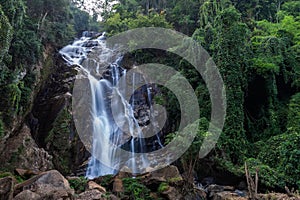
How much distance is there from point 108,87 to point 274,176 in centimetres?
1123

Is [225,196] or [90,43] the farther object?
[90,43]

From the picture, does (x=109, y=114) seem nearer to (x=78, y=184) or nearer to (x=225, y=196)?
(x=78, y=184)

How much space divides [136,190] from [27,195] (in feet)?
13.4

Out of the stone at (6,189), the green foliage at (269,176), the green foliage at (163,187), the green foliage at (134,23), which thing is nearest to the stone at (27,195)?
the stone at (6,189)

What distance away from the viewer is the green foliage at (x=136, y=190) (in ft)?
34.7

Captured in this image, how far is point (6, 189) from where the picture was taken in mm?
7988

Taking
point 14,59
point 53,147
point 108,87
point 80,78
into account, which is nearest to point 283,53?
point 108,87

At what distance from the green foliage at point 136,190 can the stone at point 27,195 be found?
3.60 metres

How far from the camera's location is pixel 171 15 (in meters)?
26.7

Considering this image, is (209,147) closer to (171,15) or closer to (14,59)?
(14,59)

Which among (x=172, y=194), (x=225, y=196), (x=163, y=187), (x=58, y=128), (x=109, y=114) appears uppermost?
(x=109, y=114)

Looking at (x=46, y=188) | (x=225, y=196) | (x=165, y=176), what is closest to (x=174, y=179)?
(x=165, y=176)

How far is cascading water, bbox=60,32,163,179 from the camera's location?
1597cm

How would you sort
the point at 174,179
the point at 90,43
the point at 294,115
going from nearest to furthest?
the point at 174,179 < the point at 294,115 < the point at 90,43
